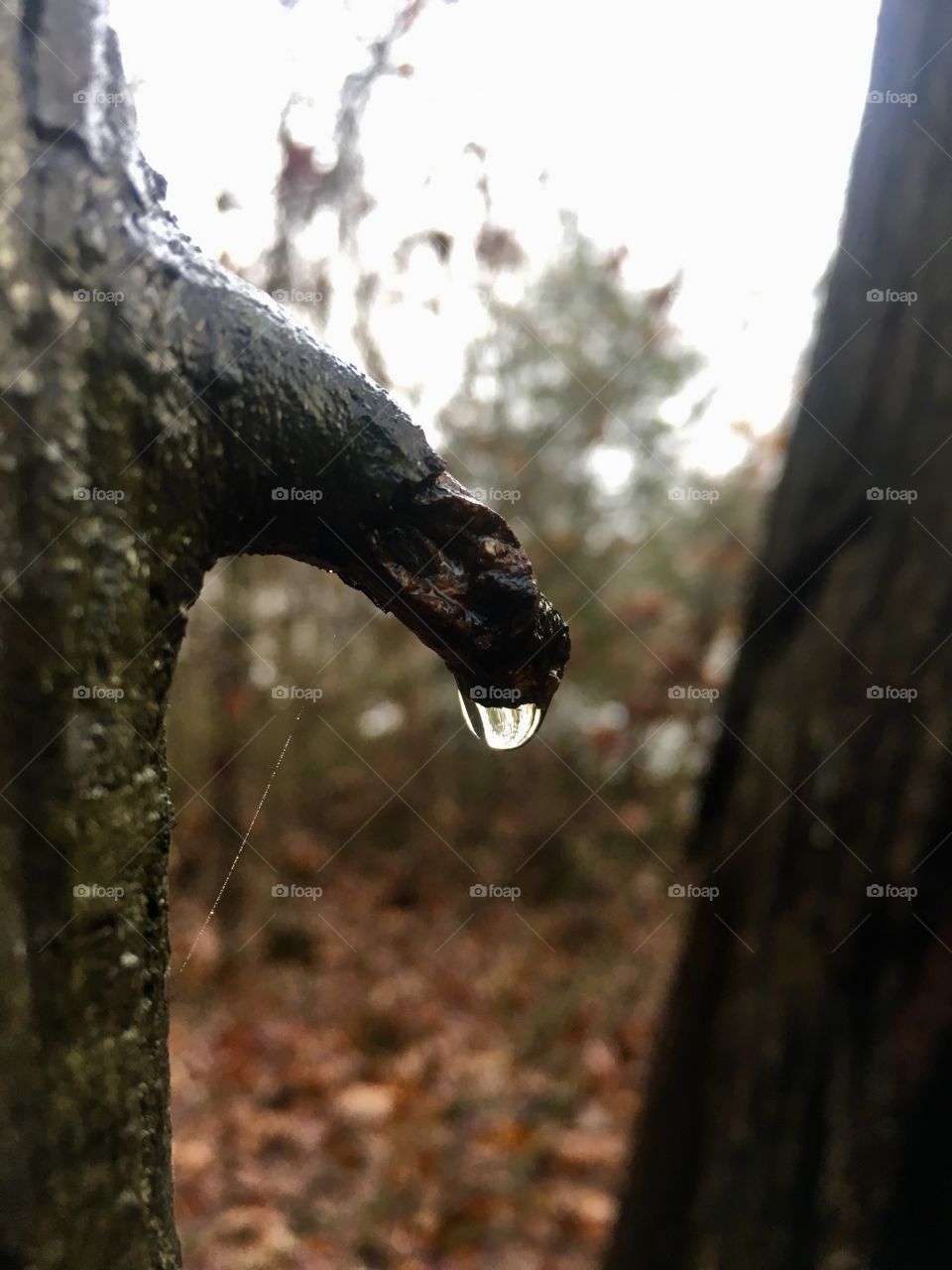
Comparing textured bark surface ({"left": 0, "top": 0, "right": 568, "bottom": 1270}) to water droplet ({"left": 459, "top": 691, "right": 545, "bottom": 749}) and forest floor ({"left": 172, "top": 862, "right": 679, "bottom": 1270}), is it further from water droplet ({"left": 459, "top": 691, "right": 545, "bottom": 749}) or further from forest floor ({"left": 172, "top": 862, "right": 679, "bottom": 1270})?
forest floor ({"left": 172, "top": 862, "right": 679, "bottom": 1270})

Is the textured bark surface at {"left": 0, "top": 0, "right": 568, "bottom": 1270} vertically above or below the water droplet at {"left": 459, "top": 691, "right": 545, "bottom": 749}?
below

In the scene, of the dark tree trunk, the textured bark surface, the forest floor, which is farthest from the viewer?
the forest floor

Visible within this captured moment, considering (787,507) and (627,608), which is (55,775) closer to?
(787,507)

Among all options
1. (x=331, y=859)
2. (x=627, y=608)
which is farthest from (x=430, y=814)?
(x=627, y=608)

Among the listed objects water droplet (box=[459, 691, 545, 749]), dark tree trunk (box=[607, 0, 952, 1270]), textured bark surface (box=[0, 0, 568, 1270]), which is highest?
dark tree trunk (box=[607, 0, 952, 1270])

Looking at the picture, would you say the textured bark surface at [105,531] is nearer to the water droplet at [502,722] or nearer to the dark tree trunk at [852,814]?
the water droplet at [502,722]

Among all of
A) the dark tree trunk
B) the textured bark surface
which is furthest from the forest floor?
the textured bark surface

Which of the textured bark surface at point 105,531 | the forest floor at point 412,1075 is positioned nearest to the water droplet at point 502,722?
the textured bark surface at point 105,531
